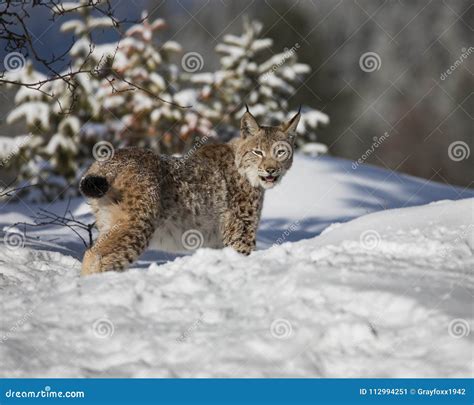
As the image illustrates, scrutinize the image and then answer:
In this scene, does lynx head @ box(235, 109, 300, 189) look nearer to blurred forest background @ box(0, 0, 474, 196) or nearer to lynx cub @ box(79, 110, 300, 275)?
lynx cub @ box(79, 110, 300, 275)

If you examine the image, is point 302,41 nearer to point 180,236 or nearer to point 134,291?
point 180,236

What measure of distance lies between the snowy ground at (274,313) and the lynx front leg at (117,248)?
767mm

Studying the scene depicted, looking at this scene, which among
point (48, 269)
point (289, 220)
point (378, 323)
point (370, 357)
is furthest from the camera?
point (289, 220)

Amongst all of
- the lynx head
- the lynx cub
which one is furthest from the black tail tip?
the lynx head

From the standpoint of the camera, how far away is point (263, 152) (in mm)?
6840

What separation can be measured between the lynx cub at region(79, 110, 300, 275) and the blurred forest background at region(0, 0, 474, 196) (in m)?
16.4

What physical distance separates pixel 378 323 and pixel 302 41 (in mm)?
21929

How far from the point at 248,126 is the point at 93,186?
205 cm

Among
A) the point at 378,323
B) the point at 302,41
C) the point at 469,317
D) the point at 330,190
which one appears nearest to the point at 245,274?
the point at 378,323

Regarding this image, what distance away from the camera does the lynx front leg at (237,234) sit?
22.0ft

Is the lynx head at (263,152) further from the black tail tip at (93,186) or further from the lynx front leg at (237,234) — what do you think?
the black tail tip at (93,186)

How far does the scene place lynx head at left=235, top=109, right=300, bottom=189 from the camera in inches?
268

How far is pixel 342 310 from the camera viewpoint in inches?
149

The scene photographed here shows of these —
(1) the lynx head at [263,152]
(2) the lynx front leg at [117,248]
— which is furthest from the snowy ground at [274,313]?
(1) the lynx head at [263,152]
